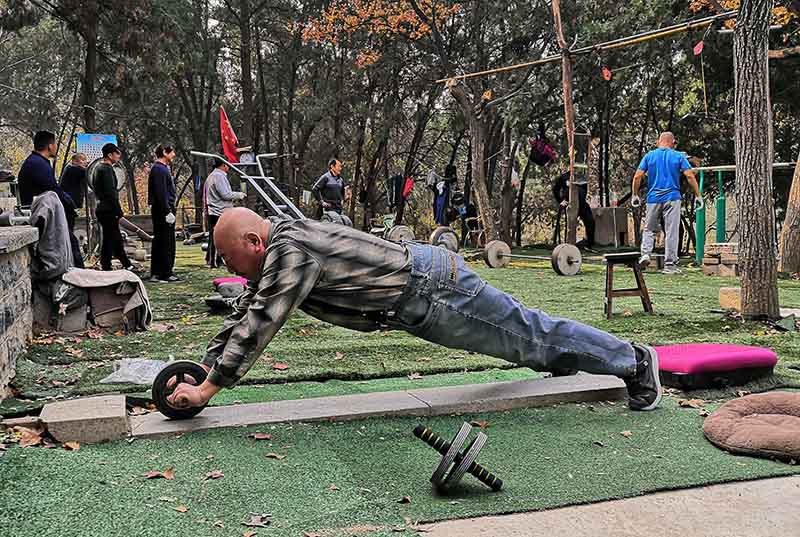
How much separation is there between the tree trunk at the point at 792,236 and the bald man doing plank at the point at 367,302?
873cm

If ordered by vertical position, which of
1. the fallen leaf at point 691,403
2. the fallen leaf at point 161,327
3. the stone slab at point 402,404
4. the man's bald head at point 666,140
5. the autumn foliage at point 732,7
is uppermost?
the autumn foliage at point 732,7

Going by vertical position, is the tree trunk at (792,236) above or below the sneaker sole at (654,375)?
above

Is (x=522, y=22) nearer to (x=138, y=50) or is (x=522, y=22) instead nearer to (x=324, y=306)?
(x=138, y=50)

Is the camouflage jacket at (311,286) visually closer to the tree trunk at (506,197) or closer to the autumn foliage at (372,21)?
the autumn foliage at (372,21)

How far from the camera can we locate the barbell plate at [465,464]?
2.58m

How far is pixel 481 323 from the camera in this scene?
341cm

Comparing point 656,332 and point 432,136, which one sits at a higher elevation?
point 432,136

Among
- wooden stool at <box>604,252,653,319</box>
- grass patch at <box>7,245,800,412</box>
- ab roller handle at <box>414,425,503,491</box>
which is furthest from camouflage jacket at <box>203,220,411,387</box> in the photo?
wooden stool at <box>604,252,653,319</box>

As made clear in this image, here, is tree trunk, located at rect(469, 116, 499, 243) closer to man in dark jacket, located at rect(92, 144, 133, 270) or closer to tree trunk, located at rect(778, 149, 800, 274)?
tree trunk, located at rect(778, 149, 800, 274)

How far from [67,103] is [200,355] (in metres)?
28.4

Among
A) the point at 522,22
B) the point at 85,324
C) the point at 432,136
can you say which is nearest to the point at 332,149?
the point at 432,136

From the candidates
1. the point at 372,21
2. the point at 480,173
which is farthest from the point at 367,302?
the point at 372,21

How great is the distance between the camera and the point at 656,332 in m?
6.04

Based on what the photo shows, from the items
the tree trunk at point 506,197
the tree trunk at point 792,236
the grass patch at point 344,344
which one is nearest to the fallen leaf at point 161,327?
the grass patch at point 344,344
